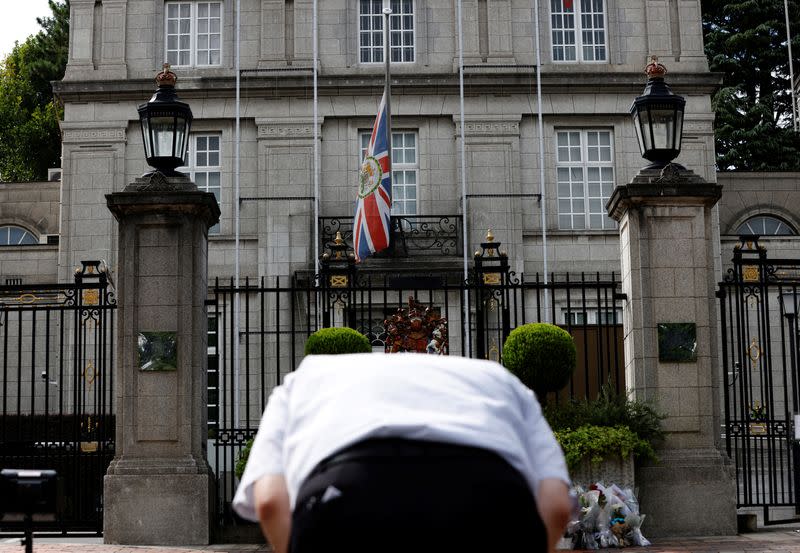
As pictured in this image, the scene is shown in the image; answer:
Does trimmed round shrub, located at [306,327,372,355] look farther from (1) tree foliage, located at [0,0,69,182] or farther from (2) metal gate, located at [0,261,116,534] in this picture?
(1) tree foliage, located at [0,0,69,182]

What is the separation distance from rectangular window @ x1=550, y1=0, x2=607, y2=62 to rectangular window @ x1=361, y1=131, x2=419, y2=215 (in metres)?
3.98

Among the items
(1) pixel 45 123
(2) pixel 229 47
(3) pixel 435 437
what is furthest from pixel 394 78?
(3) pixel 435 437

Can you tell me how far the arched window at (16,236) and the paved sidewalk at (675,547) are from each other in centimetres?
2037

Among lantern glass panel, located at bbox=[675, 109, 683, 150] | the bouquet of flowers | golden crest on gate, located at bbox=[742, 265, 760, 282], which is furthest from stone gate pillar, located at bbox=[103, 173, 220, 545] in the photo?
golden crest on gate, located at bbox=[742, 265, 760, 282]

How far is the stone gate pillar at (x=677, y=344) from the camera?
12008 mm

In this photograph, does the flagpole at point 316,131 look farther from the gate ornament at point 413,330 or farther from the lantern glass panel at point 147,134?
the lantern glass panel at point 147,134

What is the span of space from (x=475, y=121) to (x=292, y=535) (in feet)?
82.0

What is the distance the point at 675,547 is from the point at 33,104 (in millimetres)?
40711

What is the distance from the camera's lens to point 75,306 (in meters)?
12.9

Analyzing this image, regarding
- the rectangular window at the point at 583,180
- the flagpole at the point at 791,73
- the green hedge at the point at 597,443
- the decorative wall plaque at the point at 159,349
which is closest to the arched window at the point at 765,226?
the rectangular window at the point at 583,180

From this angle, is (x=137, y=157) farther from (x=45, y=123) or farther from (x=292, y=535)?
(x=292, y=535)

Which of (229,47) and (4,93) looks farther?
(4,93)

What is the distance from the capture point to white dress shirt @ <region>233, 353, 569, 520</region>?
277 cm

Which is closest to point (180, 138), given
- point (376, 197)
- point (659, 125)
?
point (659, 125)
